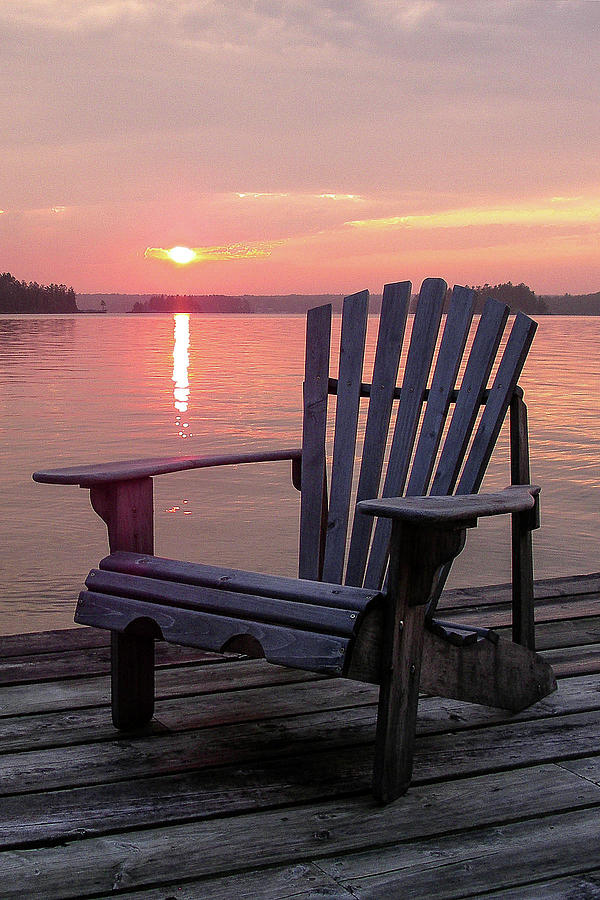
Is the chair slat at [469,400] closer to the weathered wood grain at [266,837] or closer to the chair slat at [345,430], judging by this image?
the chair slat at [345,430]

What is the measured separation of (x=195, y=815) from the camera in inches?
79.0

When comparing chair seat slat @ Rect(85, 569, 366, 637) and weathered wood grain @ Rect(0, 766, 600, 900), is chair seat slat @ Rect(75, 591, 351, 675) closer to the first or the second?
chair seat slat @ Rect(85, 569, 366, 637)

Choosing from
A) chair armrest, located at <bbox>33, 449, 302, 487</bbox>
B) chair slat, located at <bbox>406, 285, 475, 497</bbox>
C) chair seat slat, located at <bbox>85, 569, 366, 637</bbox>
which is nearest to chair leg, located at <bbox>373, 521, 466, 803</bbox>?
chair seat slat, located at <bbox>85, 569, 366, 637</bbox>

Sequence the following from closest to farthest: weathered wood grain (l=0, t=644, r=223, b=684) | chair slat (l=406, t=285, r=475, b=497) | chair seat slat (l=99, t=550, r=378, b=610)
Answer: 1. chair seat slat (l=99, t=550, r=378, b=610)
2. chair slat (l=406, t=285, r=475, b=497)
3. weathered wood grain (l=0, t=644, r=223, b=684)

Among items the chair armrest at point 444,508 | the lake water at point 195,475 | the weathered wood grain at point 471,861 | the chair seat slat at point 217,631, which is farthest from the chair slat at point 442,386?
the lake water at point 195,475

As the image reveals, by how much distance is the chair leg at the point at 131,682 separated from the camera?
243 centimetres

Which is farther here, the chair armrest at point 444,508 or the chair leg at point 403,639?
the chair leg at point 403,639

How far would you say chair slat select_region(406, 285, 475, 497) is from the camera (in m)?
2.71

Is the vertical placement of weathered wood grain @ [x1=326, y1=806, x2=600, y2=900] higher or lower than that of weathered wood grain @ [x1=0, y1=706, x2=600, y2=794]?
higher

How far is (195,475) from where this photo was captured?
9312 mm

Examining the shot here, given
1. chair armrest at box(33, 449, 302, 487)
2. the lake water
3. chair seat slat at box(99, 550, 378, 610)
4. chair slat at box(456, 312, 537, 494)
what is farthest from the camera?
the lake water

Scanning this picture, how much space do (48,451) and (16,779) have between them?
865 centimetres

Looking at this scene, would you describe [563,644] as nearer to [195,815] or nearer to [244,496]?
[195,815]

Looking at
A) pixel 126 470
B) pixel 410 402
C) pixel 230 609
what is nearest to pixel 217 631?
pixel 230 609
